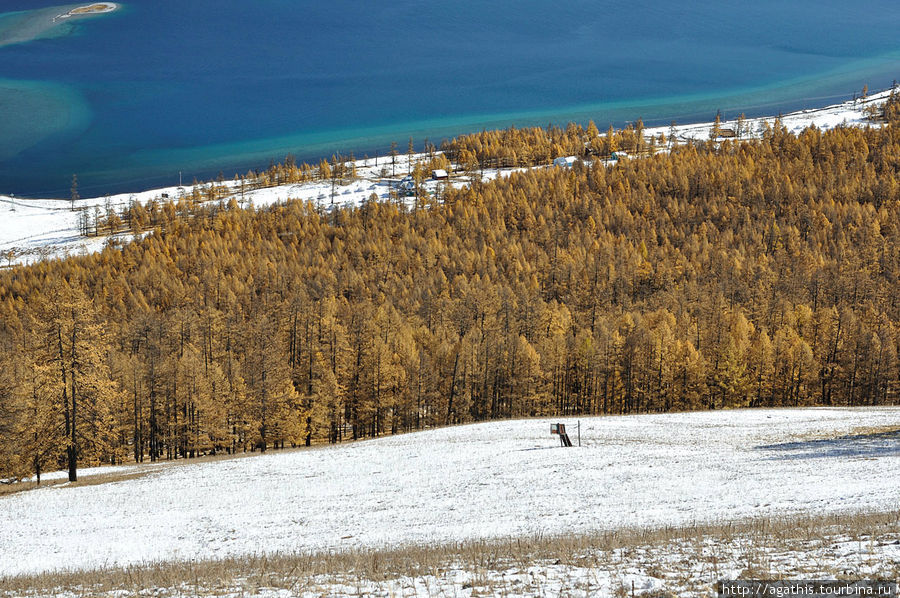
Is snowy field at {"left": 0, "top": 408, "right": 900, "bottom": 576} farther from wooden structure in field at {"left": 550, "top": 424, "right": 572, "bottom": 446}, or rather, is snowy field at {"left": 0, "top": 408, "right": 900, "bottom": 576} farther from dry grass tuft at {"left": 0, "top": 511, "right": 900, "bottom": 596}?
dry grass tuft at {"left": 0, "top": 511, "right": 900, "bottom": 596}

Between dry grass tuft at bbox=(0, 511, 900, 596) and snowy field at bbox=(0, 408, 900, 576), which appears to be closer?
dry grass tuft at bbox=(0, 511, 900, 596)

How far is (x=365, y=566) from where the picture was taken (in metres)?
18.6

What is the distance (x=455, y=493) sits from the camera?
31.5m

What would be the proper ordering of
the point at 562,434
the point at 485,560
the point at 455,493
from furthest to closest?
the point at 562,434
the point at 455,493
the point at 485,560

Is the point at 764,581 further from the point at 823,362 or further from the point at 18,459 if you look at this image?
the point at 823,362

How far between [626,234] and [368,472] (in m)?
174

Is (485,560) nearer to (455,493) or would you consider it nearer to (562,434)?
(455,493)

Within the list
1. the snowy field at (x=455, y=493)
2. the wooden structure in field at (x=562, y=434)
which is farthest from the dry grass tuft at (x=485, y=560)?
the wooden structure in field at (x=562, y=434)

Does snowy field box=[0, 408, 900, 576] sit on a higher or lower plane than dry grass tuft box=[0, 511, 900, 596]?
lower

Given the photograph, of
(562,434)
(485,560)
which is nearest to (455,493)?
(562,434)

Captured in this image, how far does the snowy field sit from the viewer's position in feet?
82.4

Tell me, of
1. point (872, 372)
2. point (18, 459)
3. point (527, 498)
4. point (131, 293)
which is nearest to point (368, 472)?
point (527, 498)

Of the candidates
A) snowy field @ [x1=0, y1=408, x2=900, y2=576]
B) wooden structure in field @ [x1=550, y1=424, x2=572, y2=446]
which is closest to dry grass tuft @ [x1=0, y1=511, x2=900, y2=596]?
snowy field @ [x1=0, y1=408, x2=900, y2=576]

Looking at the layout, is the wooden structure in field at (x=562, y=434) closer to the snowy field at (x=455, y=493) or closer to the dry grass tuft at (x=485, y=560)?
the snowy field at (x=455, y=493)
